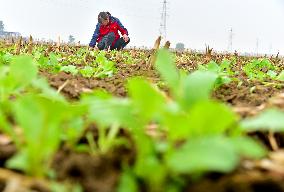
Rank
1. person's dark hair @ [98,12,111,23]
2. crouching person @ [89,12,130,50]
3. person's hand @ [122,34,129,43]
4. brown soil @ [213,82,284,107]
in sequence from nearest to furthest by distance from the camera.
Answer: brown soil @ [213,82,284,107]
person's dark hair @ [98,12,111,23]
crouching person @ [89,12,130,50]
person's hand @ [122,34,129,43]

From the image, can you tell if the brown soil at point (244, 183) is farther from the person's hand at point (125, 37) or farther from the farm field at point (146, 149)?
the person's hand at point (125, 37)

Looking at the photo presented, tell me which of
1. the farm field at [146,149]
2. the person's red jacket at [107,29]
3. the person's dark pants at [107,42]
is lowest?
the farm field at [146,149]

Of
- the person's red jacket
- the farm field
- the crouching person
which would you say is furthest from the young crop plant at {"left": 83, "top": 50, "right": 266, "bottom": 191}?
the person's red jacket

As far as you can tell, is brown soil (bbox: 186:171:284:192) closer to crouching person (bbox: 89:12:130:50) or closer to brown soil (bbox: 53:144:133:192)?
brown soil (bbox: 53:144:133:192)

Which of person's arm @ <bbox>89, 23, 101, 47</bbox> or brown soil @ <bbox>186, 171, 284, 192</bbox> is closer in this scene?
brown soil @ <bbox>186, 171, 284, 192</bbox>

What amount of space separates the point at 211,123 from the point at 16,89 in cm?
64

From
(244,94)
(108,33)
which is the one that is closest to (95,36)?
(108,33)

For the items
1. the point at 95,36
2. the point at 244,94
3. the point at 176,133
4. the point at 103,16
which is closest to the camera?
the point at 176,133

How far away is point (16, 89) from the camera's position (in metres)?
1.20

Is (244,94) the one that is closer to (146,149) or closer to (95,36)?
(146,149)

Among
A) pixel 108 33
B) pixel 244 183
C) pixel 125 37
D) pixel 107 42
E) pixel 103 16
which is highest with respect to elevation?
pixel 103 16

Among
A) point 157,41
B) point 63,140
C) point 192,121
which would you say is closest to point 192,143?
point 192,121

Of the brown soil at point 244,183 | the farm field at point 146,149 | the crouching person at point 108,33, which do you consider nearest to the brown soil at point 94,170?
the farm field at point 146,149

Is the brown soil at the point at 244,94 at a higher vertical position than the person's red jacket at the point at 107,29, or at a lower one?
lower
